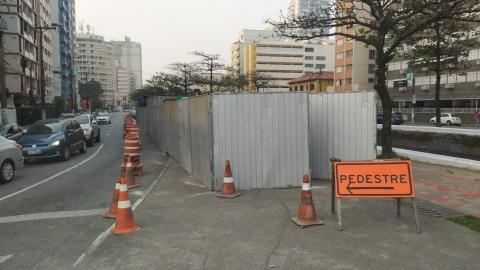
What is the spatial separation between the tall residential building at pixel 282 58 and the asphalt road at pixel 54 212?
122 meters

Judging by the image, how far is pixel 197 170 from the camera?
10312mm

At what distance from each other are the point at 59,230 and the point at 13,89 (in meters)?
52.8

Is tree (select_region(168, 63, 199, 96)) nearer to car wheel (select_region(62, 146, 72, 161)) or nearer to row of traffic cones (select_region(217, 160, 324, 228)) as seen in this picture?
Answer: car wheel (select_region(62, 146, 72, 161))

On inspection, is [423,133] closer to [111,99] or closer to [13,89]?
[13,89]

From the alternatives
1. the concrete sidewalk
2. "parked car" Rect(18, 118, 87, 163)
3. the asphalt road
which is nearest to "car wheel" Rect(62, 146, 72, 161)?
"parked car" Rect(18, 118, 87, 163)

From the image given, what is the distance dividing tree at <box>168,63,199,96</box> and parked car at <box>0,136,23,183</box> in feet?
123

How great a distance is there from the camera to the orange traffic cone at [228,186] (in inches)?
322

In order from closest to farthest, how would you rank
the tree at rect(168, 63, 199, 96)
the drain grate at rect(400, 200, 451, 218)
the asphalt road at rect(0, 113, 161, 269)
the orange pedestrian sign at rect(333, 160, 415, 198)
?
the asphalt road at rect(0, 113, 161, 269), the orange pedestrian sign at rect(333, 160, 415, 198), the drain grate at rect(400, 200, 451, 218), the tree at rect(168, 63, 199, 96)

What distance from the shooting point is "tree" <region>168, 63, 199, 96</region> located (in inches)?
1940

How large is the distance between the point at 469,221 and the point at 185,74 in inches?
1794

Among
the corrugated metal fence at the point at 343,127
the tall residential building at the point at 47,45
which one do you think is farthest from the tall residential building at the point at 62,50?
the corrugated metal fence at the point at 343,127

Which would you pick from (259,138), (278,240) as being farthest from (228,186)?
(278,240)

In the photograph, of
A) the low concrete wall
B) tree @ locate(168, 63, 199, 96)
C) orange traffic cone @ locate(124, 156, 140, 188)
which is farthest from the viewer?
tree @ locate(168, 63, 199, 96)

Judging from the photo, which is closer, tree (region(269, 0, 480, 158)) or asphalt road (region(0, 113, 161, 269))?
asphalt road (region(0, 113, 161, 269))
